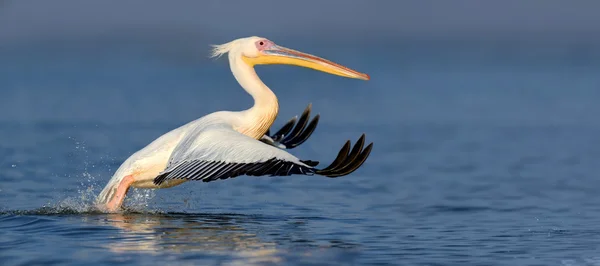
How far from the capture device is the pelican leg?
9906 millimetres

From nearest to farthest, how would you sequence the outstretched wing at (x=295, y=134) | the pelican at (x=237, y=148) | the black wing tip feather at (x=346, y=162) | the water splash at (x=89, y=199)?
the black wing tip feather at (x=346, y=162) < the pelican at (x=237, y=148) < the water splash at (x=89, y=199) < the outstretched wing at (x=295, y=134)

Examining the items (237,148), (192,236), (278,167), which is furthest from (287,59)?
(192,236)

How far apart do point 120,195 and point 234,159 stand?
1.36m

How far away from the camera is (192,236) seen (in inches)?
350

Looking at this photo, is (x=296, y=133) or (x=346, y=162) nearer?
(x=346, y=162)

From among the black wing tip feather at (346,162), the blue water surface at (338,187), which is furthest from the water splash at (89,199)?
the black wing tip feather at (346,162)

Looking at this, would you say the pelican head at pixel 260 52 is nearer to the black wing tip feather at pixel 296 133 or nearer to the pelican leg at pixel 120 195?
the black wing tip feather at pixel 296 133

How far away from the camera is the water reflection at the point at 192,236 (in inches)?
326

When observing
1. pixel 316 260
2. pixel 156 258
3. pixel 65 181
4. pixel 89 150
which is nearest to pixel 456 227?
pixel 316 260

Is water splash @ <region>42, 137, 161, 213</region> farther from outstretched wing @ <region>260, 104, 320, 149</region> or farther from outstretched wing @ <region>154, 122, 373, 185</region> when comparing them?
outstretched wing @ <region>260, 104, 320, 149</region>

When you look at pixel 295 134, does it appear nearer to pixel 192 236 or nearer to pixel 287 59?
pixel 287 59

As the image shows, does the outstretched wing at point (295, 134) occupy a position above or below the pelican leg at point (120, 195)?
above

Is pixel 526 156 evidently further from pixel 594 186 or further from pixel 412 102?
pixel 412 102

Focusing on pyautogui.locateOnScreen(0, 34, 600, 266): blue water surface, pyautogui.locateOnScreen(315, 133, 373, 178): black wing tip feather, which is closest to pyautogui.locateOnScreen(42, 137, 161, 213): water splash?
pyautogui.locateOnScreen(0, 34, 600, 266): blue water surface
